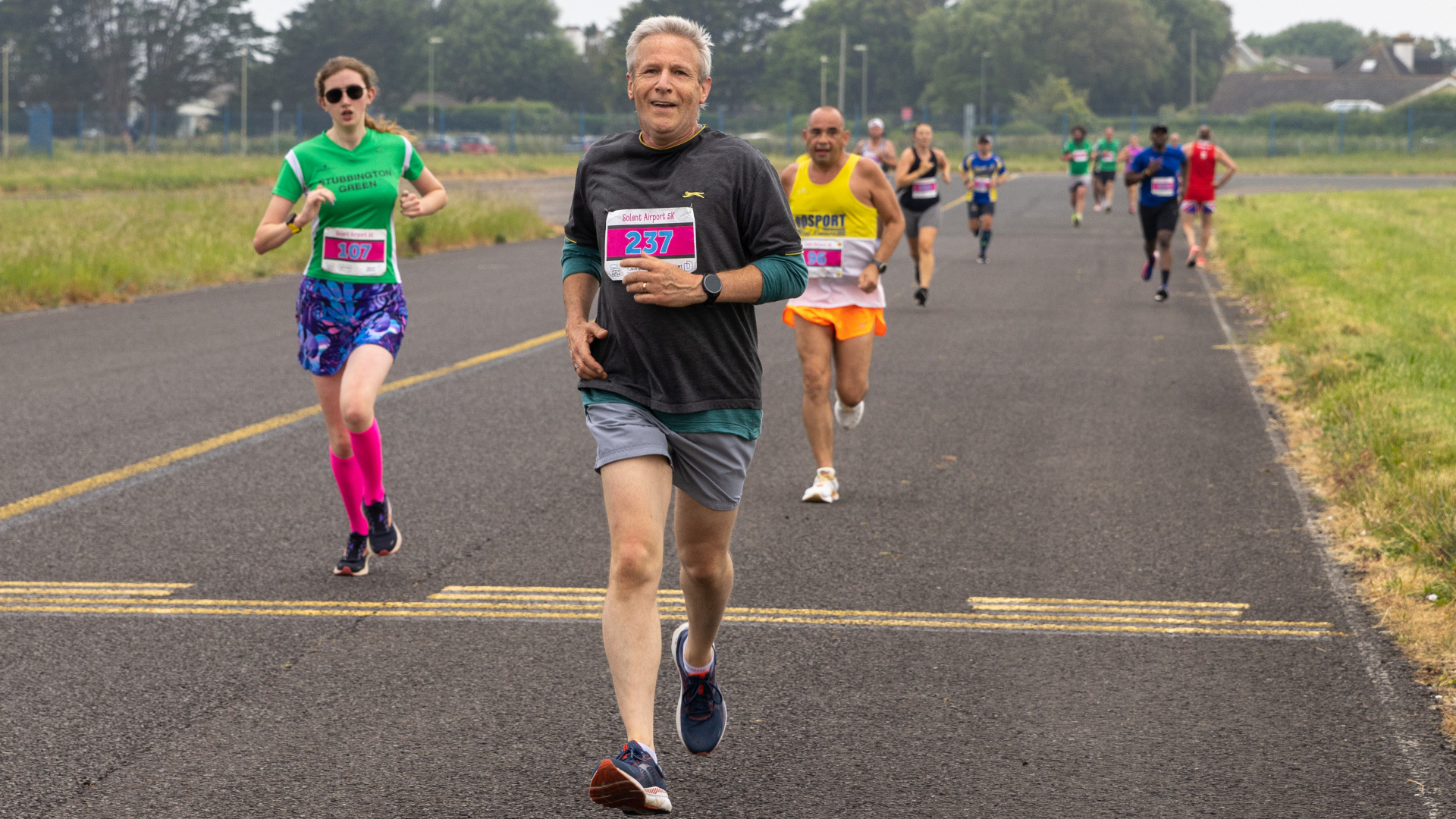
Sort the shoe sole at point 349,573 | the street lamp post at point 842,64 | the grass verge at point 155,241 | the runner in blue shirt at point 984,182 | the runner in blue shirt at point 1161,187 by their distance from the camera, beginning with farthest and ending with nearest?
the street lamp post at point 842,64 → the runner in blue shirt at point 984,182 → the runner in blue shirt at point 1161,187 → the grass verge at point 155,241 → the shoe sole at point 349,573

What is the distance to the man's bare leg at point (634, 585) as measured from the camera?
3693 millimetres

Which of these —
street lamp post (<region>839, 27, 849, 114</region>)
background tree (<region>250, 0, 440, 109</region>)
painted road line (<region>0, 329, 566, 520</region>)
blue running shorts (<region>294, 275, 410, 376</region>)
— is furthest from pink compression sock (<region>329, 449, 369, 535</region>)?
background tree (<region>250, 0, 440, 109</region>)

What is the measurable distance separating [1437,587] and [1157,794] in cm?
216

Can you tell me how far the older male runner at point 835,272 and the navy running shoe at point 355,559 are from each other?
7.23 ft

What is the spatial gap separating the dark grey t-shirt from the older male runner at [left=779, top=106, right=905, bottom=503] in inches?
138

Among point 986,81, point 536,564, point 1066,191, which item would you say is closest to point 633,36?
point 536,564

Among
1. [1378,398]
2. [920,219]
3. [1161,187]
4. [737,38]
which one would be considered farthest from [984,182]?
[737,38]

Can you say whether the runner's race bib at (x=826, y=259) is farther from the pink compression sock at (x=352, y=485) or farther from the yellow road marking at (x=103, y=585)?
the yellow road marking at (x=103, y=585)

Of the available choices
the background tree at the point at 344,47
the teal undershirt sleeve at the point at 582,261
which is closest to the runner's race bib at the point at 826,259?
the teal undershirt sleeve at the point at 582,261

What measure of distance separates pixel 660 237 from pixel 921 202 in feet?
43.5

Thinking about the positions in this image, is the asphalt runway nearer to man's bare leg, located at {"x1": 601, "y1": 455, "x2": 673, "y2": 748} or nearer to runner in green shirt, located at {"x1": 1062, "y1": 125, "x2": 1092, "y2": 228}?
man's bare leg, located at {"x1": 601, "y1": 455, "x2": 673, "y2": 748}

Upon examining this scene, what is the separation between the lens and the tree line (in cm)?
9606

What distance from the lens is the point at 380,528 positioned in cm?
605

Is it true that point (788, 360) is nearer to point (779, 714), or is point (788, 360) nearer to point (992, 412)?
point (992, 412)
